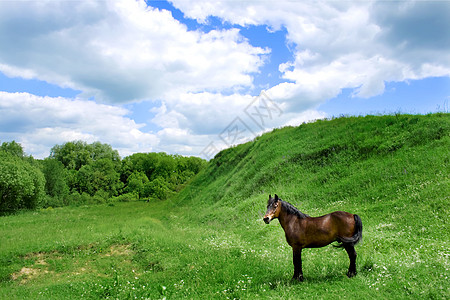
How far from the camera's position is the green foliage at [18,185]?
35312 mm

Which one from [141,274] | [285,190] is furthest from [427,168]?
[141,274]

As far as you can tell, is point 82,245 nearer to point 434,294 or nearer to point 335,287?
point 335,287

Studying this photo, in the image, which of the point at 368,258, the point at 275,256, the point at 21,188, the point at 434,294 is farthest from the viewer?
the point at 21,188

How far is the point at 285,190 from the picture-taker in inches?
818

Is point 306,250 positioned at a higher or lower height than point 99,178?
lower

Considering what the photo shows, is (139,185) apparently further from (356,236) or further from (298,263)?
(356,236)

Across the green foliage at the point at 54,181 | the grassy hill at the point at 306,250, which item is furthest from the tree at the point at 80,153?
the grassy hill at the point at 306,250

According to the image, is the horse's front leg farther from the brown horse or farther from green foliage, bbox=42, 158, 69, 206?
green foliage, bbox=42, 158, 69, 206

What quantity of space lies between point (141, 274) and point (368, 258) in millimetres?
8060

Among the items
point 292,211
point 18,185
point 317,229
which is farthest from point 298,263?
point 18,185

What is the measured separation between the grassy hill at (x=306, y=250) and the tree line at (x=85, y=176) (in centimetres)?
1540

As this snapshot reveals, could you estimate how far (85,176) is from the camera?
245 feet

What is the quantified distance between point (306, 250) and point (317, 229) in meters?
4.46

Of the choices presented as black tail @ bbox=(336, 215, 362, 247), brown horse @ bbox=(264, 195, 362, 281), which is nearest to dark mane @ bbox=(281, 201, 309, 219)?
brown horse @ bbox=(264, 195, 362, 281)
